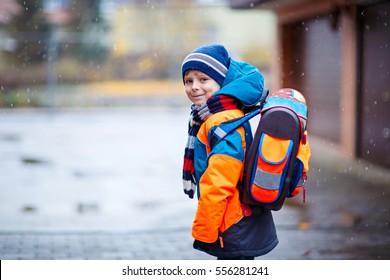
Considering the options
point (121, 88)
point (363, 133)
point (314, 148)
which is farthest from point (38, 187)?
point (121, 88)

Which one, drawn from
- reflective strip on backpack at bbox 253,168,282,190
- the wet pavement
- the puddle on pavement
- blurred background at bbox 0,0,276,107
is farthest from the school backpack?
blurred background at bbox 0,0,276,107

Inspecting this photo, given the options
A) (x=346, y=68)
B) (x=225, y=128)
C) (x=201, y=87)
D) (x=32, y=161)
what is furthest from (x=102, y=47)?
(x=225, y=128)

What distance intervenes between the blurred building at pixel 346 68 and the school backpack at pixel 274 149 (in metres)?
8.09

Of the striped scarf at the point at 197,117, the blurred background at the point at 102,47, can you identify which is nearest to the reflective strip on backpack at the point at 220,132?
the striped scarf at the point at 197,117

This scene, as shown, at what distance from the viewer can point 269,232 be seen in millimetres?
3738

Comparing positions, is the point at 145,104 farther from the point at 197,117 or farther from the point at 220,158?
the point at 220,158

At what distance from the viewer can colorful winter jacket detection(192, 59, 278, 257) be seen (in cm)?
340

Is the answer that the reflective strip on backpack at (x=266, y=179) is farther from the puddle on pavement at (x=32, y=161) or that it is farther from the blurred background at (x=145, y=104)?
the puddle on pavement at (x=32, y=161)

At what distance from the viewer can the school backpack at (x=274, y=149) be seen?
131 inches

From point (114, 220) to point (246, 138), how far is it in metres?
4.59

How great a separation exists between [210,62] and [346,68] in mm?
9717

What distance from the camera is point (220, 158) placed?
339cm

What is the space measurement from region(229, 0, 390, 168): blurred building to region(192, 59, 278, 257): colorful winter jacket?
313 inches

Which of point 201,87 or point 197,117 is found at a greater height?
point 201,87
